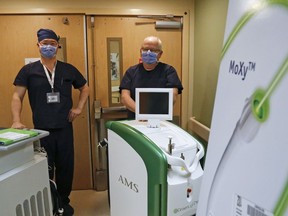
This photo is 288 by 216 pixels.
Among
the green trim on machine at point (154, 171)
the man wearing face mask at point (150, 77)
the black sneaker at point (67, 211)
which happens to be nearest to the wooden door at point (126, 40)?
the man wearing face mask at point (150, 77)

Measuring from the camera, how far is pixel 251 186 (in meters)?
0.64

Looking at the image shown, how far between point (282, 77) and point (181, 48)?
2455 millimetres

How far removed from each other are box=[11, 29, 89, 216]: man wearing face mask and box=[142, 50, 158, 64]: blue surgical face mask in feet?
2.20

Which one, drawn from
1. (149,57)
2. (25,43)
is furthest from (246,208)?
(25,43)

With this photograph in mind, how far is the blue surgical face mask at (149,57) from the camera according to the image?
216 centimetres

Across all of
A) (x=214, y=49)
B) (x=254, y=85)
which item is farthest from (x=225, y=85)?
(x=214, y=49)

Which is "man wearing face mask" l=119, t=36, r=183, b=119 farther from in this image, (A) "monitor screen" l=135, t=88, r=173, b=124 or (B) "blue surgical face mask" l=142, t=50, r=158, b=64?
(A) "monitor screen" l=135, t=88, r=173, b=124

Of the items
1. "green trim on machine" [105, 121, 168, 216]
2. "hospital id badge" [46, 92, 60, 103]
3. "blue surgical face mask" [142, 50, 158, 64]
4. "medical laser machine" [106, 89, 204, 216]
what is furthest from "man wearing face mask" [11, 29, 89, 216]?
"green trim on machine" [105, 121, 168, 216]

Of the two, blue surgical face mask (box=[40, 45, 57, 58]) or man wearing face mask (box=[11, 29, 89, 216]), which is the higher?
blue surgical face mask (box=[40, 45, 57, 58])

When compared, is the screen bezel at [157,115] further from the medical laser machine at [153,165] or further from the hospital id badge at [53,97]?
the hospital id badge at [53,97]

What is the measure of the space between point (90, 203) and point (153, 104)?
1.68 metres

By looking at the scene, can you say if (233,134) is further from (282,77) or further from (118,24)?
(118,24)

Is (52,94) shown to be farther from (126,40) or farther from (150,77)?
(126,40)

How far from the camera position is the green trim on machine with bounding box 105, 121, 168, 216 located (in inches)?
47.8
